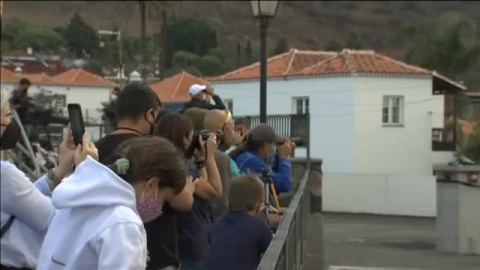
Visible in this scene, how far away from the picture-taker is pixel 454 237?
13211 millimetres

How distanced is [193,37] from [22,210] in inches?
6843

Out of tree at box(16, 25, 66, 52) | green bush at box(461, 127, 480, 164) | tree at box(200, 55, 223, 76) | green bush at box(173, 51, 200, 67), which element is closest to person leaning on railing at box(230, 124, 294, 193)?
green bush at box(461, 127, 480, 164)

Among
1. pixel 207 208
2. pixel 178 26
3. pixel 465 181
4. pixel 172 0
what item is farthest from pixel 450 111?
pixel 178 26

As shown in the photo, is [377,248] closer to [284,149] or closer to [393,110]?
[284,149]

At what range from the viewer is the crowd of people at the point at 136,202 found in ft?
11.4

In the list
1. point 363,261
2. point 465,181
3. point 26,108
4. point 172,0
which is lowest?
point 363,261

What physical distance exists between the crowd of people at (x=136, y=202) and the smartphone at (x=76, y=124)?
4cm

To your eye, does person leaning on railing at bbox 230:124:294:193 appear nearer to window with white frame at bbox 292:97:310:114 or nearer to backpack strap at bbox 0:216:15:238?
backpack strap at bbox 0:216:15:238

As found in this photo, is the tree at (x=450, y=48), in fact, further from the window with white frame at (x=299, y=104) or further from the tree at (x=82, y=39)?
the tree at (x=82, y=39)

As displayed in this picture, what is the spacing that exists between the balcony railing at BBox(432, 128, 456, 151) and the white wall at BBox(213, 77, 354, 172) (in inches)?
180

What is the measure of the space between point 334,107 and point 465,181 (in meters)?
29.6

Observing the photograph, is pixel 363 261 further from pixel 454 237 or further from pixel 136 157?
pixel 136 157

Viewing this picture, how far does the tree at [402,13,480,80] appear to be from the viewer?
7056 cm

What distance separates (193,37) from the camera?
17712 cm
